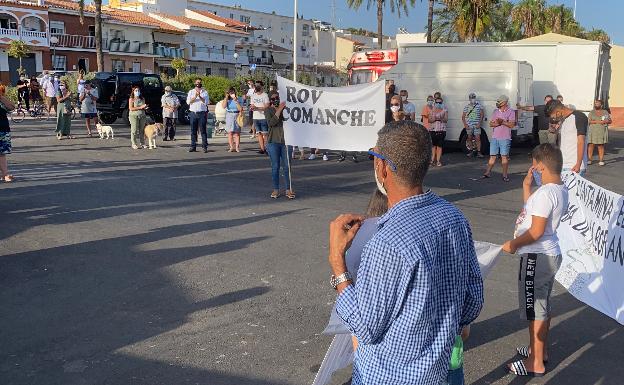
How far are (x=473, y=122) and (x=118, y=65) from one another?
50716 mm

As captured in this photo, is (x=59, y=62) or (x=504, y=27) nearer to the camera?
(x=504, y=27)

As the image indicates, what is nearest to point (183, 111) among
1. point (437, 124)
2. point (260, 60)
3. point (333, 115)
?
point (437, 124)

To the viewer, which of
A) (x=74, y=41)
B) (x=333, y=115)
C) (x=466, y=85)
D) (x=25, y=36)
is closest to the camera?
(x=333, y=115)

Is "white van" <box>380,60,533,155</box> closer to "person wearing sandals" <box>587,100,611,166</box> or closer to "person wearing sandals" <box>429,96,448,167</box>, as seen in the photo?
"person wearing sandals" <box>429,96,448,167</box>

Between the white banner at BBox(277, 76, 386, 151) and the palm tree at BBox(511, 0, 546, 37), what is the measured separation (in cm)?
4242

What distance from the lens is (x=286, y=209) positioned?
9680 mm

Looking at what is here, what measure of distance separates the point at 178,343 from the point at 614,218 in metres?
3.67

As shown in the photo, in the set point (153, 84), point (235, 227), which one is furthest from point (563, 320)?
point (153, 84)

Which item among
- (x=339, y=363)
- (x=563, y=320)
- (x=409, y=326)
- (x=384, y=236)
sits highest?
(x=384, y=236)

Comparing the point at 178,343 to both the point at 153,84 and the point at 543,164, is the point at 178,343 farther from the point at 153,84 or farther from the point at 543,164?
the point at 153,84

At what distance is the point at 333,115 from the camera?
34.6ft

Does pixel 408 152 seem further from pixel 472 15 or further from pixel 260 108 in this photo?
pixel 472 15

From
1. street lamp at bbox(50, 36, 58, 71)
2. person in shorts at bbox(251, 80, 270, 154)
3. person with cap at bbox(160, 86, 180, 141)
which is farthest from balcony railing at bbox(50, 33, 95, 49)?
person in shorts at bbox(251, 80, 270, 154)

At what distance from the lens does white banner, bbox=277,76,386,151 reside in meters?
10.4
